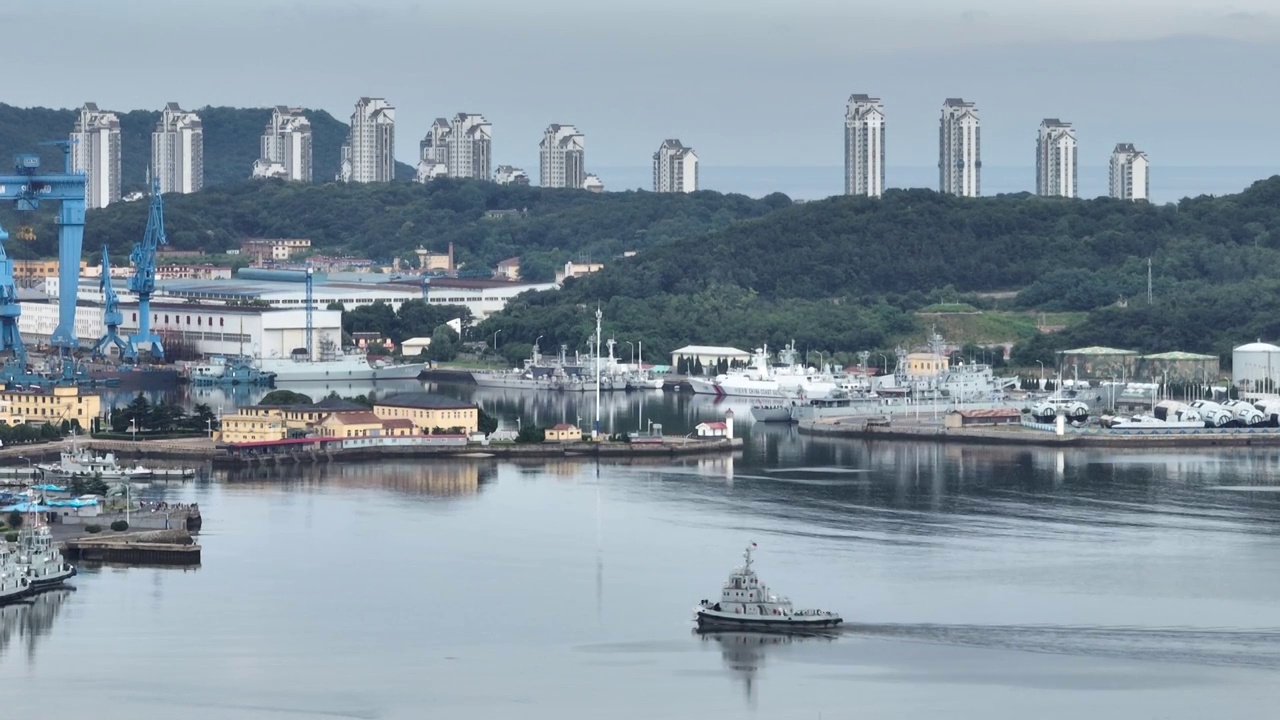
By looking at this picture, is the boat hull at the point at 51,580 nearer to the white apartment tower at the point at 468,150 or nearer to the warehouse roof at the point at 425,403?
the warehouse roof at the point at 425,403

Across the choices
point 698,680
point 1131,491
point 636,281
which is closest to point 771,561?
point 698,680

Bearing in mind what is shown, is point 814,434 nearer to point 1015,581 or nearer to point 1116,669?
point 1015,581

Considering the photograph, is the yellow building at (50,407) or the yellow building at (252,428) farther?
the yellow building at (50,407)

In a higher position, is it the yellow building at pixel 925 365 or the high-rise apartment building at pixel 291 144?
the high-rise apartment building at pixel 291 144

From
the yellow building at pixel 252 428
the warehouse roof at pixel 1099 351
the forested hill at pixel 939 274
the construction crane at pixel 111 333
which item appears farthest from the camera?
the forested hill at pixel 939 274

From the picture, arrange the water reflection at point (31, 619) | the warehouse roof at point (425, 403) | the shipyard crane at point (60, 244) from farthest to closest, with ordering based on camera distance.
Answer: the shipyard crane at point (60, 244)
the warehouse roof at point (425, 403)
the water reflection at point (31, 619)

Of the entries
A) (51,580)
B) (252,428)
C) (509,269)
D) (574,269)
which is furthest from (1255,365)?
(509,269)

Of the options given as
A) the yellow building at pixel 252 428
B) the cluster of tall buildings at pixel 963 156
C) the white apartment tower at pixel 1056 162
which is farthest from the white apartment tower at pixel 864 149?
the yellow building at pixel 252 428
